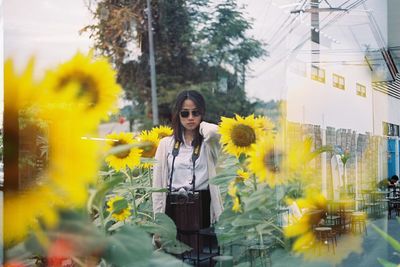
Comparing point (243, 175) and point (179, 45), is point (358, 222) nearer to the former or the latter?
point (243, 175)

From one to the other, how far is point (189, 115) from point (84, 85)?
1.07ft

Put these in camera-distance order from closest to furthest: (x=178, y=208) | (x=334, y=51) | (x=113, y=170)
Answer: (x=113, y=170) < (x=178, y=208) < (x=334, y=51)

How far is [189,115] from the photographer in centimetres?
151

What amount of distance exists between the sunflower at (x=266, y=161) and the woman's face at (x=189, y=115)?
164 millimetres

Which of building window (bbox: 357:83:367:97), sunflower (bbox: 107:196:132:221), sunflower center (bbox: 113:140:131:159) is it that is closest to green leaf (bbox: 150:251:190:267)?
sunflower (bbox: 107:196:132:221)

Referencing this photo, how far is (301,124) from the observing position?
155 cm

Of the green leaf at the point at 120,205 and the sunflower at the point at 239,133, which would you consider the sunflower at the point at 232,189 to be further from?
the green leaf at the point at 120,205

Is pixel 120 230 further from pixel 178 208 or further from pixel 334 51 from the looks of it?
pixel 334 51

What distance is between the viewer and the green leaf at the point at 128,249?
1211 millimetres

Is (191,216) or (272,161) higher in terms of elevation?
(272,161)

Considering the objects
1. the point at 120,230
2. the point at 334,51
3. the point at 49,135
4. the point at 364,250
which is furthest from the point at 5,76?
the point at 364,250

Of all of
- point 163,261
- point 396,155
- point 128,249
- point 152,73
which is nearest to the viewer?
point 128,249

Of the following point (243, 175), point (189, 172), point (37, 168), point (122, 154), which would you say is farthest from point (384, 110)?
point (37, 168)

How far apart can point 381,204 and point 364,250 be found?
0.54 ft
